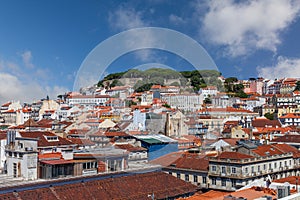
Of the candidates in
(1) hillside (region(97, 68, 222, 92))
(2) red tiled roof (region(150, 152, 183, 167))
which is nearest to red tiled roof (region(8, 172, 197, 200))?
(2) red tiled roof (region(150, 152, 183, 167))

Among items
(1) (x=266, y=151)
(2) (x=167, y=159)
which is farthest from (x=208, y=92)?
(2) (x=167, y=159)

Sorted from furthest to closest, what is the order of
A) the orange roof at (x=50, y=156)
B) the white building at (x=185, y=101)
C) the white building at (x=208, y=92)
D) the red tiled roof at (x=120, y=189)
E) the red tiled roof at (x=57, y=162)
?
the white building at (x=208, y=92) < the white building at (x=185, y=101) < the orange roof at (x=50, y=156) < the red tiled roof at (x=57, y=162) < the red tiled roof at (x=120, y=189)

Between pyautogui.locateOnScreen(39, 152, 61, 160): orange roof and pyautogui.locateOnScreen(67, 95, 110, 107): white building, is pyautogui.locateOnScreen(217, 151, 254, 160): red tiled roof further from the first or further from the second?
pyautogui.locateOnScreen(67, 95, 110, 107): white building

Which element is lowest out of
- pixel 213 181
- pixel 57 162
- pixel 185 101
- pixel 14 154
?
pixel 213 181

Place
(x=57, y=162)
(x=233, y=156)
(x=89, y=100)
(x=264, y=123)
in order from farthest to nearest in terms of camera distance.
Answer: (x=89, y=100) < (x=264, y=123) < (x=233, y=156) < (x=57, y=162)

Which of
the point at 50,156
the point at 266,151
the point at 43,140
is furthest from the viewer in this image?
the point at 266,151

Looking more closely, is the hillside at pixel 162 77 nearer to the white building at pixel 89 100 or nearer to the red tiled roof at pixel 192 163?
the white building at pixel 89 100

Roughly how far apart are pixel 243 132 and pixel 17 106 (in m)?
51.8

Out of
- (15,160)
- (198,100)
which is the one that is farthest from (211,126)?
(15,160)

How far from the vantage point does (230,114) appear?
57.2 meters

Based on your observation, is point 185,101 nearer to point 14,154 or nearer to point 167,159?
point 167,159

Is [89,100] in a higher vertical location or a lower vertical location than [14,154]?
higher

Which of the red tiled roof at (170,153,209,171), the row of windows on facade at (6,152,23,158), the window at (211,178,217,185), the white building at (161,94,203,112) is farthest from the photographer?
the white building at (161,94,203,112)

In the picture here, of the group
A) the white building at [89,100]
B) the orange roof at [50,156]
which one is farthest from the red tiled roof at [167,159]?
the white building at [89,100]
